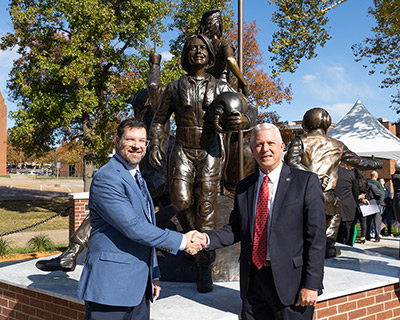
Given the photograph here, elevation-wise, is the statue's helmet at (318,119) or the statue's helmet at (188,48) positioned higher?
the statue's helmet at (188,48)

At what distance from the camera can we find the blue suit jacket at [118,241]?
2.30 metres

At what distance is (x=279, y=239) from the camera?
93.6 inches

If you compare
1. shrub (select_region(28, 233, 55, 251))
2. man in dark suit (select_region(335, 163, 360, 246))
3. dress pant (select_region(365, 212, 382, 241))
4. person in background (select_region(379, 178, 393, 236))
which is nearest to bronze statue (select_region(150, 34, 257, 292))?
man in dark suit (select_region(335, 163, 360, 246))

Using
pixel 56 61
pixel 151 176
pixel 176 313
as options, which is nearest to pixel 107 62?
pixel 56 61

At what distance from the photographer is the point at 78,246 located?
14.2 feet

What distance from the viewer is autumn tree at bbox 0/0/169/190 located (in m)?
15.4

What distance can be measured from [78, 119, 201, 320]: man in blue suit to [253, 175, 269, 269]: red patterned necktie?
47 cm

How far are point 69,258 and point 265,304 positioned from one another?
247cm

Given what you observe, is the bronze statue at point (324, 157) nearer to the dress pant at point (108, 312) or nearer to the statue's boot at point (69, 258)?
the statue's boot at point (69, 258)

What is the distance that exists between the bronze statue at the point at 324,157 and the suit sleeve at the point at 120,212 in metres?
3.04

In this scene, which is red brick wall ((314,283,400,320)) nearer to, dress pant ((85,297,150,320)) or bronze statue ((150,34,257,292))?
bronze statue ((150,34,257,292))

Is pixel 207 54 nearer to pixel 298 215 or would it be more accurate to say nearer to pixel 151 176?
pixel 151 176

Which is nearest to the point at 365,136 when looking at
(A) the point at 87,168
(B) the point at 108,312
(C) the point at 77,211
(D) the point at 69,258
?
(C) the point at 77,211

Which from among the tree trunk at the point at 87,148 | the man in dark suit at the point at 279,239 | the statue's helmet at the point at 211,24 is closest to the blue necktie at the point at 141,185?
the man in dark suit at the point at 279,239
